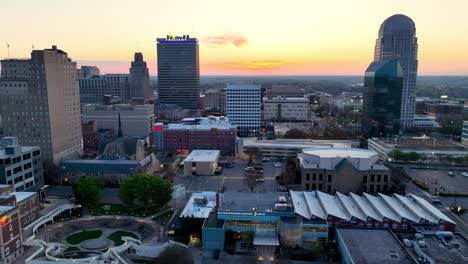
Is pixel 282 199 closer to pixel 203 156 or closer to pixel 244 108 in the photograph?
pixel 203 156

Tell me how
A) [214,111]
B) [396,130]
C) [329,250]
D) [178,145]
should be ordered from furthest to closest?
[214,111]
[396,130]
[178,145]
[329,250]

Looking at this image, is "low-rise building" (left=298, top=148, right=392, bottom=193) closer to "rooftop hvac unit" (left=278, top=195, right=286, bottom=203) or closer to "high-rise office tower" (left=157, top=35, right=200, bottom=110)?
"rooftop hvac unit" (left=278, top=195, right=286, bottom=203)

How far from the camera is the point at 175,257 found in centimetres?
3809

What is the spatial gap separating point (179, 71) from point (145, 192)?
127m

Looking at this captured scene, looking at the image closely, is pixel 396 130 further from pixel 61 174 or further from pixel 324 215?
pixel 61 174

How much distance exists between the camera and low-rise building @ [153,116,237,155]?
3698 inches

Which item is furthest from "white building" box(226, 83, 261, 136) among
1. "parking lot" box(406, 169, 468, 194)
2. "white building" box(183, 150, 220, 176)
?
"parking lot" box(406, 169, 468, 194)

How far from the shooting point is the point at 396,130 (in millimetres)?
113812

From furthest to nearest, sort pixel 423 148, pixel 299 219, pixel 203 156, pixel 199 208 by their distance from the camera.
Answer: pixel 423 148
pixel 203 156
pixel 199 208
pixel 299 219

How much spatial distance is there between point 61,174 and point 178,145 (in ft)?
109

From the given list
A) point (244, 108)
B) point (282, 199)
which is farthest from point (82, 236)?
point (244, 108)

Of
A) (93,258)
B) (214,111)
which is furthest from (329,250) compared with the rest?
(214,111)

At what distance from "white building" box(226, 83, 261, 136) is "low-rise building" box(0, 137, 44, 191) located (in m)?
71.9

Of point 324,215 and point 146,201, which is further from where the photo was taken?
point 146,201
